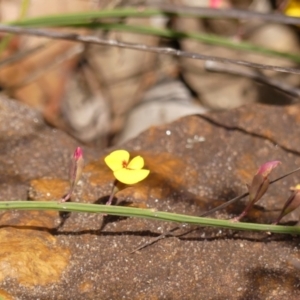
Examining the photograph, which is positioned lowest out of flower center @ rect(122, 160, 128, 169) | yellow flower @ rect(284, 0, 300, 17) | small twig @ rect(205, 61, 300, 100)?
small twig @ rect(205, 61, 300, 100)

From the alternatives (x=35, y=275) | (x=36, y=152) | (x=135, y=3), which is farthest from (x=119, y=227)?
(x=135, y=3)

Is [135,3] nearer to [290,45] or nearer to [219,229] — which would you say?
[290,45]

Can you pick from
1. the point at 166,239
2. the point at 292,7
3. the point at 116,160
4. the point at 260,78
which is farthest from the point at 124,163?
the point at 292,7

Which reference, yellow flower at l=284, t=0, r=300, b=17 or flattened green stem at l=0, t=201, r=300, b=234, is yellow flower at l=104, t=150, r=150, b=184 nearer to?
flattened green stem at l=0, t=201, r=300, b=234

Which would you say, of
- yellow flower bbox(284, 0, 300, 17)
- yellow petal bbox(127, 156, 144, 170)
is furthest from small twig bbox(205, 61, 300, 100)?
yellow petal bbox(127, 156, 144, 170)

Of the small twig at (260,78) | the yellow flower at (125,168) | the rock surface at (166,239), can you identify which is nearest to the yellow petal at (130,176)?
the yellow flower at (125,168)

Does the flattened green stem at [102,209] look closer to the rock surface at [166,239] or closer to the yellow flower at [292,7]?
the rock surface at [166,239]
